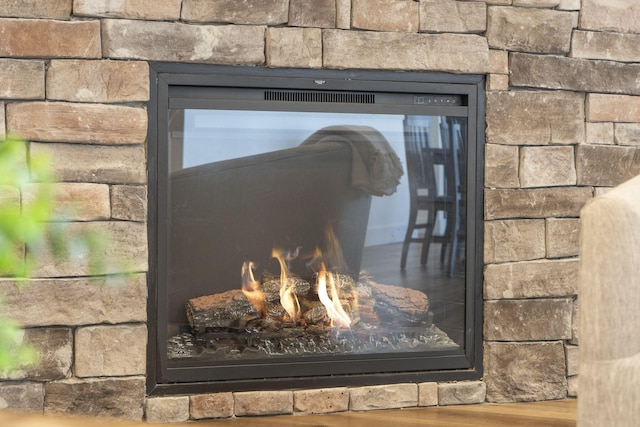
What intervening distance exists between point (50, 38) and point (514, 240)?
148 cm

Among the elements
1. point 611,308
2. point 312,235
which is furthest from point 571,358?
point 611,308

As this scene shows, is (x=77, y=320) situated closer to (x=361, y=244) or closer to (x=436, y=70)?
(x=361, y=244)

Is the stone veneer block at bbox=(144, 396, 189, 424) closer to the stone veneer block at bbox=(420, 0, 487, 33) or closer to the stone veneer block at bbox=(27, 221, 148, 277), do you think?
the stone veneer block at bbox=(27, 221, 148, 277)

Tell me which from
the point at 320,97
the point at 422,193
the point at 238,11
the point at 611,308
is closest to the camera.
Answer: the point at 611,308

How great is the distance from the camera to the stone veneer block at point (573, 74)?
2.31m

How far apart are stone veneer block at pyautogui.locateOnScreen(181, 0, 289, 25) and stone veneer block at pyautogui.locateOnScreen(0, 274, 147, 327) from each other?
2.46ft

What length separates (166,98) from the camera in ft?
6.89

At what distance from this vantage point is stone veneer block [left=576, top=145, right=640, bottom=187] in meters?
2.38

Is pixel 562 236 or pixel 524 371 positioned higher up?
pixel 562 236

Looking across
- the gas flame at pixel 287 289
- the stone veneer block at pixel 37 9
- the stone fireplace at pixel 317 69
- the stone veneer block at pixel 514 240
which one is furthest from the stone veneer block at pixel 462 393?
the stone veneer block at pixel 37 9

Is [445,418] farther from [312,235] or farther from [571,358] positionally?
[312,235]

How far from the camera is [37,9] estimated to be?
200cm

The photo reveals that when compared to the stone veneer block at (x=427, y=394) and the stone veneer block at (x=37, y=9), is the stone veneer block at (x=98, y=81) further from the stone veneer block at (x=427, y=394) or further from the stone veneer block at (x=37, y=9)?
the stone veneer block at (x=427, y=394)

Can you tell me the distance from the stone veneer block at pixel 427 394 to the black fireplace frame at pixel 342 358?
0.07 feet
